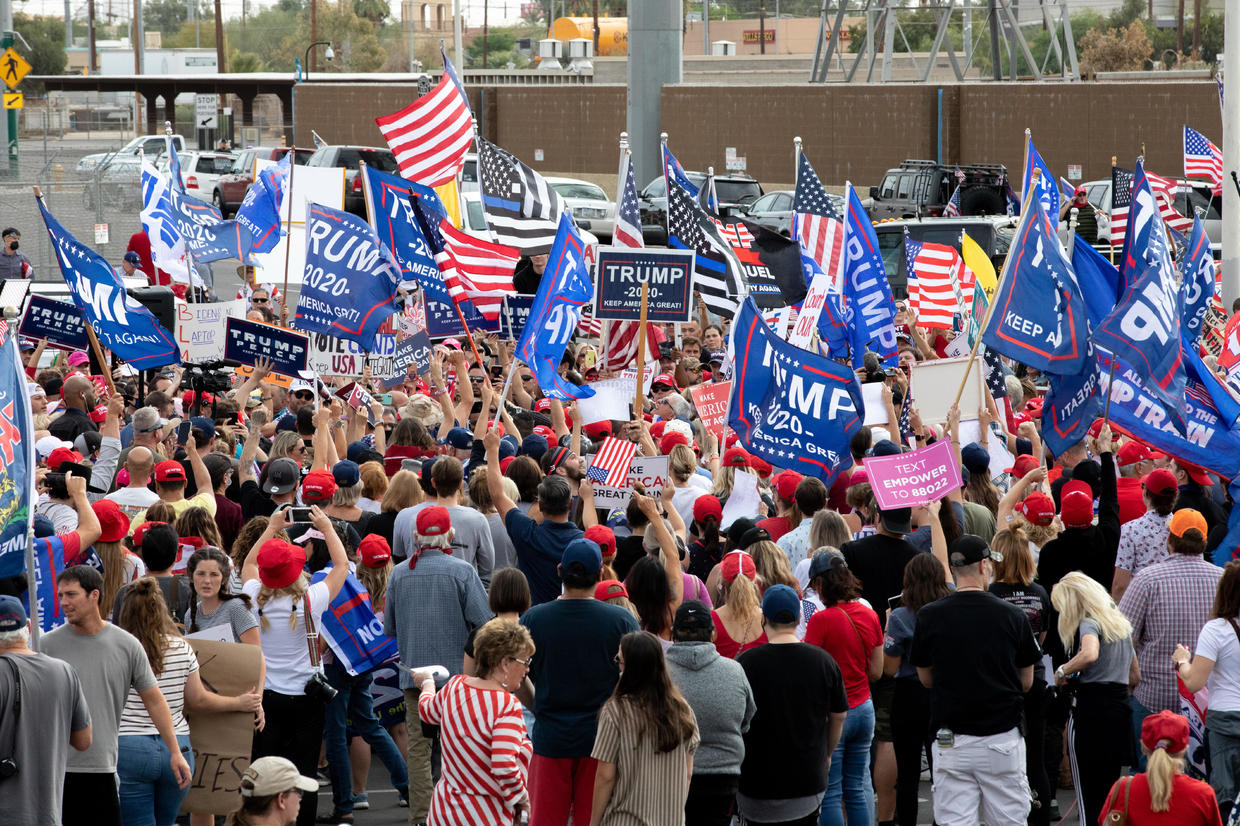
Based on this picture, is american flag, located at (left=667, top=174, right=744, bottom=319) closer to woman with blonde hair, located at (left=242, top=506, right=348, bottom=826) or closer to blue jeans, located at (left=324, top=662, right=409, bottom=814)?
blue jeans, located at (left=324, top=662, right=409, bottom=814)

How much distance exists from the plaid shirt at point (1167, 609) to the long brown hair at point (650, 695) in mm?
2703

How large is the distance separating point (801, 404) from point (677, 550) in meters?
2.41

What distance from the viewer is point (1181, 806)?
568cm

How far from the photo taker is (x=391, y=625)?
24.4 ft

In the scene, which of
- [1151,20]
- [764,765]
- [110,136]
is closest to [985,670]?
[764,765]

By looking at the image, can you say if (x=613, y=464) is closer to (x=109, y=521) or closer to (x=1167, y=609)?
(x=109, y=521)

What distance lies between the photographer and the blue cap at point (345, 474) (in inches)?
330

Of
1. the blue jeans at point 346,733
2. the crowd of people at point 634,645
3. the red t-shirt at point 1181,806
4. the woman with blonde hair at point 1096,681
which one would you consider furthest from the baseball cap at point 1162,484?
the blue jeans at point 346,733

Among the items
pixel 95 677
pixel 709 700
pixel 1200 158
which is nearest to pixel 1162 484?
pixel 709 700

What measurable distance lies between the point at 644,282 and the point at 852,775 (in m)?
5.49

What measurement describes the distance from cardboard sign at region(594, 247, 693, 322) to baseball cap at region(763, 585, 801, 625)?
19.3 ft

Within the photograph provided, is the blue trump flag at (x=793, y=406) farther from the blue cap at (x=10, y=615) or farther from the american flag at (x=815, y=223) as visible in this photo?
the american flag at (x=815, y=223)

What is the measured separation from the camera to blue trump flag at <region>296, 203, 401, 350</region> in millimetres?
12523

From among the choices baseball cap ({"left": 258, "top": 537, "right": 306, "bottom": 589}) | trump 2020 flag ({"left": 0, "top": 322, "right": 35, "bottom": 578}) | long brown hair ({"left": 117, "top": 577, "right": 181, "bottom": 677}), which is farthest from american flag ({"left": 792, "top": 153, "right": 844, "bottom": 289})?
long brown hair ({"left": 117, "top": 577, "right": 181, "bottom": 677})
